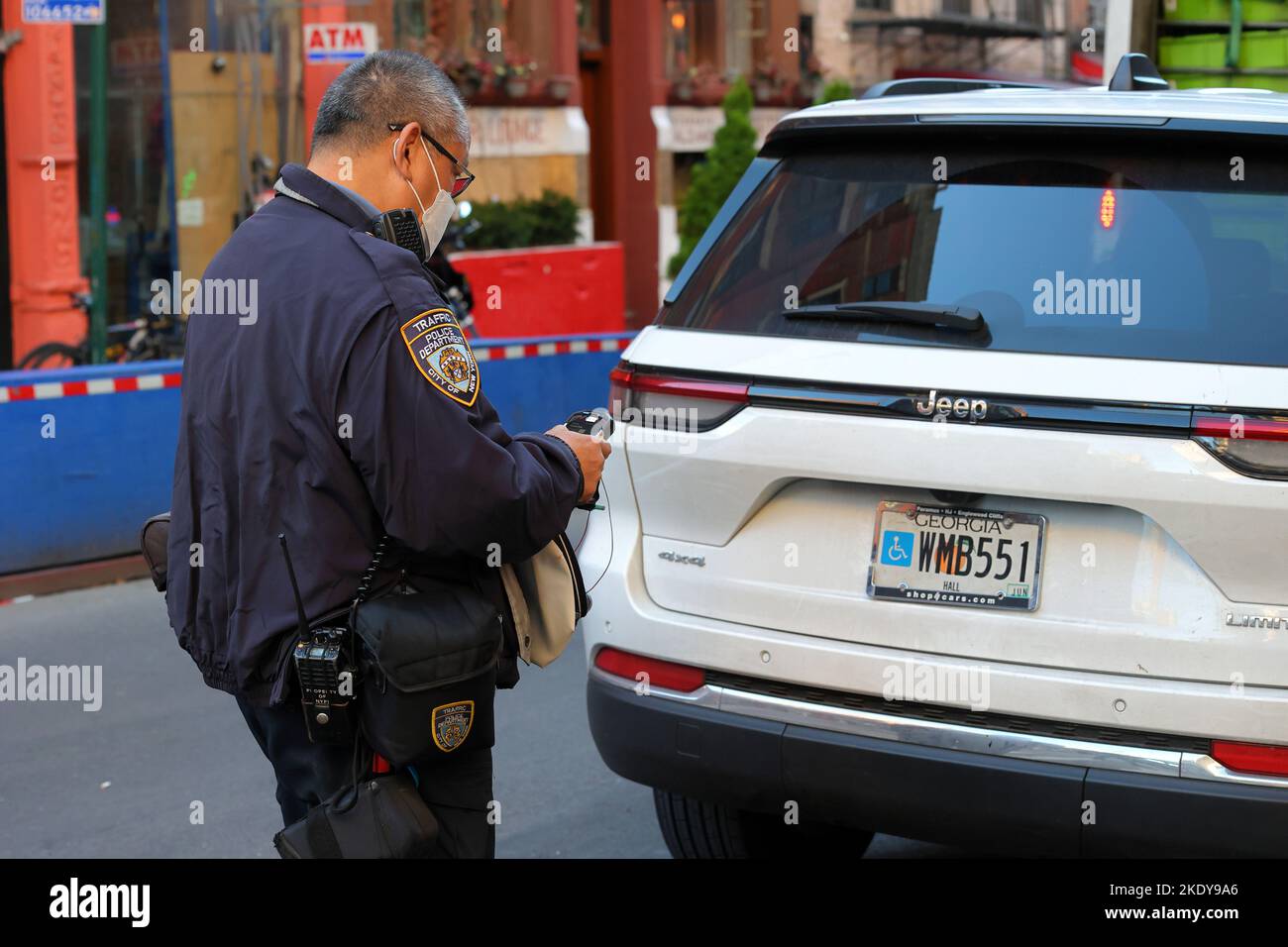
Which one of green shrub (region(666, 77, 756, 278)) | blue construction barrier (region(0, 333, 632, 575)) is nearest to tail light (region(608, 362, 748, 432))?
blue construction barrier (region(0, 333, 632, 575))

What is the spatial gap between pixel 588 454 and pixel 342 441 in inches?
18.7

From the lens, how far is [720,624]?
3658 millimetres

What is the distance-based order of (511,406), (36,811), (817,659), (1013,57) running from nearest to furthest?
(817,659)
(36,811)
(511,406)
(1013,57)

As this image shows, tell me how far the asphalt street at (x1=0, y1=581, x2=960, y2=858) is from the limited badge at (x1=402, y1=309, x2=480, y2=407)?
8.20 ft

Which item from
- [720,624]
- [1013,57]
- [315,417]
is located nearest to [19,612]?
[720,624]

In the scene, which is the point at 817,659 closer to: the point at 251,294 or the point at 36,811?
the point at 251,294

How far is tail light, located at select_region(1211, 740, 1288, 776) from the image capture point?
315 centimetres

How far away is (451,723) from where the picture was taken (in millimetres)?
2811

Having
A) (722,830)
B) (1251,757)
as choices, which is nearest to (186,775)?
(722,830)

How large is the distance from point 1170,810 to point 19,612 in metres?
6.16

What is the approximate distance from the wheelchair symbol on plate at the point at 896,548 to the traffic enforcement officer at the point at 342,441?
73cm

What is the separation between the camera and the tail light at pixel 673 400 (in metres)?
3.62

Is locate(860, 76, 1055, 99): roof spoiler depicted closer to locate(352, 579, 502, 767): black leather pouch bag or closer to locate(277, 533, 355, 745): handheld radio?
locate(352, 579, 502, 767): black leather pouch bag

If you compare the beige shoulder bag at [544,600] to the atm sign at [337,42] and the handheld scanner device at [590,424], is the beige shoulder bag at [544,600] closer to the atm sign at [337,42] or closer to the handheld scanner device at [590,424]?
the handheld scanner device at [590,424]
